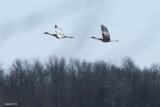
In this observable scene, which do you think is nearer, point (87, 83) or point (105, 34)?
point (105, 34)

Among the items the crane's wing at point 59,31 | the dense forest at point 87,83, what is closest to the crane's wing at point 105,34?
the crane's wing at point 59,31

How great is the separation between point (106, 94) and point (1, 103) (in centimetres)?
4524

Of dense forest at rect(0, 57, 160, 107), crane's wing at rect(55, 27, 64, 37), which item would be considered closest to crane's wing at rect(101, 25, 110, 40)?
crane's wing at rect(55, 27, 64, 37)

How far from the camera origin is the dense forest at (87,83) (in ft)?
368

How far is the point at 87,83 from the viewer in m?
122

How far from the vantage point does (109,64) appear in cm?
12888

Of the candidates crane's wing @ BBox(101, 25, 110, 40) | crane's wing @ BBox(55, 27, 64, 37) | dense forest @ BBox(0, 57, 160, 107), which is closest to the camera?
crane's wing @ BBox(55, 27, 64, 37)

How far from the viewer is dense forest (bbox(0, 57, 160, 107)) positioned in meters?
112

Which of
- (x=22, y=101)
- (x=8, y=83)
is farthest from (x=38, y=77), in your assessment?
(x=22, y=101)

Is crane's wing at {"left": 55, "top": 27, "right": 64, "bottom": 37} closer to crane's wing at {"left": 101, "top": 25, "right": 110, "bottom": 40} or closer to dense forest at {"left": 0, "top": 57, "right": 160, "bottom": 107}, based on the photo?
crane's wing at {"left": 101, "top": 25, "right": 110, "bottom": 40}

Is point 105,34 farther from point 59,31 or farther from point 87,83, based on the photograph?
point 87,83

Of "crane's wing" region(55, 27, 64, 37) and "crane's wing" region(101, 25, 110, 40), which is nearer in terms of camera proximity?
"crane's wing" region(55, 27, 64, 37)

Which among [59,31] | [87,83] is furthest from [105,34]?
[87,83]

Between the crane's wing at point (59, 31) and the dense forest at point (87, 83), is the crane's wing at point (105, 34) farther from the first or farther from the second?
the dense forest at point (87, 83)
